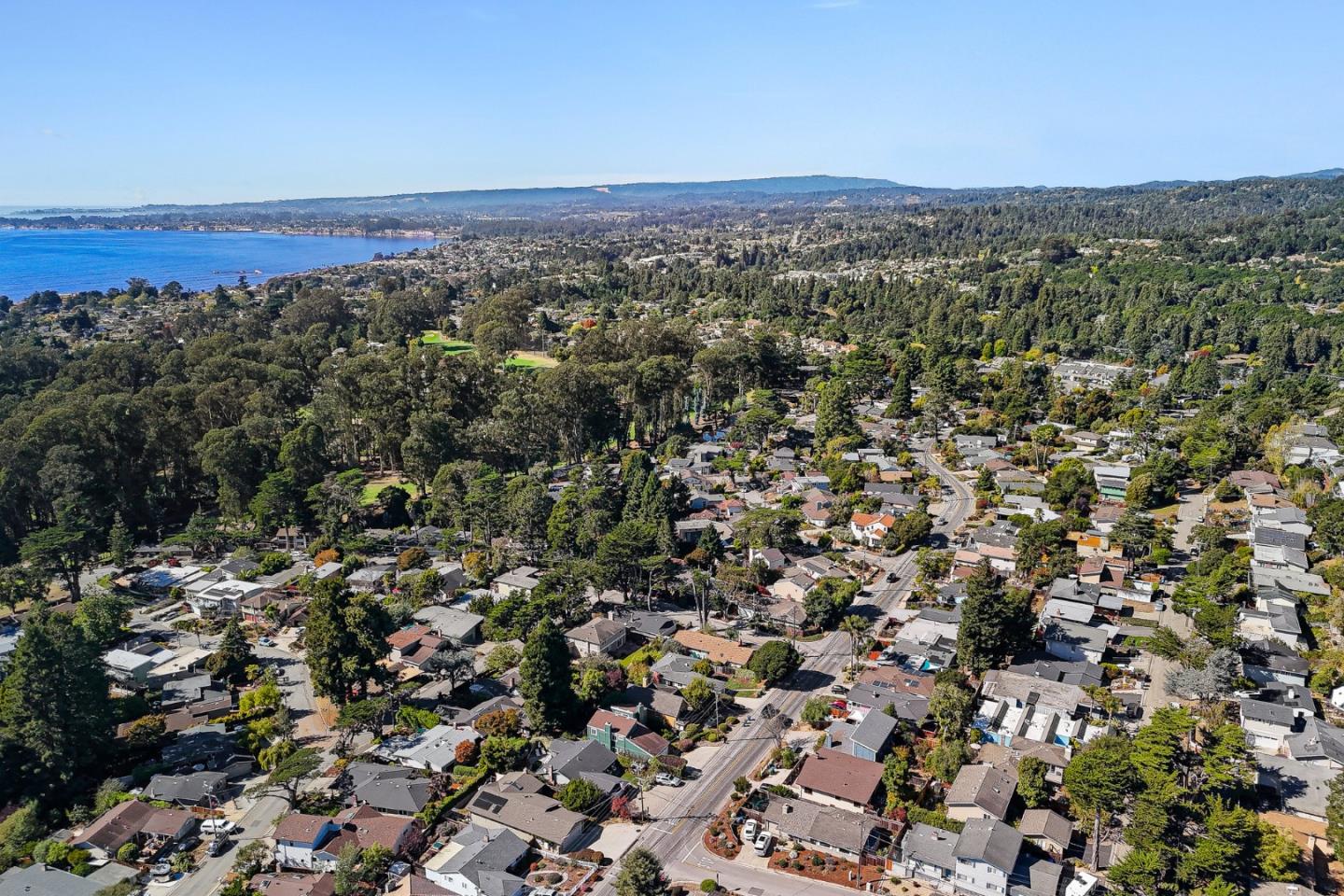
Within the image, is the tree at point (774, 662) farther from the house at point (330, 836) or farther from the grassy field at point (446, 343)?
the grassy field at point (446, 343)

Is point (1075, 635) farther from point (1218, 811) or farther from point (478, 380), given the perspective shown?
point (478, 380)

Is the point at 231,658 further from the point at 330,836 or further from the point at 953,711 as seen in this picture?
the point at 953,711

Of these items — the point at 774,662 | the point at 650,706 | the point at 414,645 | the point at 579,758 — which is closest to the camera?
the point at 579,758

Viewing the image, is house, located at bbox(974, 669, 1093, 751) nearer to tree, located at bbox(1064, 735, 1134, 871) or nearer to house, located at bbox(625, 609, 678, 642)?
tree, located at bbox(1064, 735, 1134, 871)

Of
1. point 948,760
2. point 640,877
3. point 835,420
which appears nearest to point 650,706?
point 640,877

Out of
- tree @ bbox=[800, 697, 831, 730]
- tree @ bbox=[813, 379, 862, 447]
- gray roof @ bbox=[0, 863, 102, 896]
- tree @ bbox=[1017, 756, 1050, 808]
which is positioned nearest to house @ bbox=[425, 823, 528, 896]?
gray roof @ bbox=[0, 863, 102, 896]

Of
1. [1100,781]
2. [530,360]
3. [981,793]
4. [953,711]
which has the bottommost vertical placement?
[981,793]

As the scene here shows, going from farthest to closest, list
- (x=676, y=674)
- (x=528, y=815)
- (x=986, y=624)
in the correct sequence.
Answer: (x=676, y=674), (x=986, y=624), (x=528, y=815)
